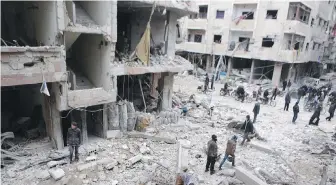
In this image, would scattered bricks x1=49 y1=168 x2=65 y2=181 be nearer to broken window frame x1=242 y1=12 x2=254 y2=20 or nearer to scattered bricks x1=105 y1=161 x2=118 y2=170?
scattered bricks x1=105 y1=161 x2=118 y2=170

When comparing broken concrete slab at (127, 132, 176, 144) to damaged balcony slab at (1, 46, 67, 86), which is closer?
damaged balcony slab at (1, 46, 67, 86)

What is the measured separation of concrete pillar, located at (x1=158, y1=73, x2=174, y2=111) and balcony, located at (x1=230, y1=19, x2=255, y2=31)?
15765mm

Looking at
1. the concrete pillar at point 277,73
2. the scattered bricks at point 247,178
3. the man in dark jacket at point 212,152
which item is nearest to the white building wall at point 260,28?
the concrete pillar at point 277,73

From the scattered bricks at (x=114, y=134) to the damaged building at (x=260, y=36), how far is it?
1395cm

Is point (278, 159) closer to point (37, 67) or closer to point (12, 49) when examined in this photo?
point (37, 67)

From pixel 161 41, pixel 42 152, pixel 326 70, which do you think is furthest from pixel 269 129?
pixel 326 70

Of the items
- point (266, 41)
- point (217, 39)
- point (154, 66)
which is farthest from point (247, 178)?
point (217, 39)

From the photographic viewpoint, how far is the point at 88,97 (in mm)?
10547

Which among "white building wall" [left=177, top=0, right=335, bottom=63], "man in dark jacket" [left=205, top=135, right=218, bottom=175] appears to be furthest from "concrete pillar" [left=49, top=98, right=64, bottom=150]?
"white building wall" [left=177, top=0, right=335, bottom=63]

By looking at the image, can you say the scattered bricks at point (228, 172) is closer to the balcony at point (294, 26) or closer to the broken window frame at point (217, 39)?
the balcony at point (294, 26)

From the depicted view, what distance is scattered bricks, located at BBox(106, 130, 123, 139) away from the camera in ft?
39.1

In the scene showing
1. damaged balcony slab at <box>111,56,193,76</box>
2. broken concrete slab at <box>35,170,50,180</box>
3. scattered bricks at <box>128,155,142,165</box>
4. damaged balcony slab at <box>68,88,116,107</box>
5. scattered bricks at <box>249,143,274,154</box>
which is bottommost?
broken concrete slab at <box>35,170,50,180</box>

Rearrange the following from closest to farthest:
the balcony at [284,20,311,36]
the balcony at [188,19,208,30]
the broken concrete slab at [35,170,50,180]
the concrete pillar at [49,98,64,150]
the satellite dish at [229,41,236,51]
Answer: the broken concrete slab at [35,170,50,180], the concrete pillar at [49,98,64,150], the balcony at [284,20,311,36], the satellite dish at [229,41,236,51], the balcony at [188,19,208,30]

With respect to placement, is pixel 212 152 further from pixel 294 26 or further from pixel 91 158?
pixel 294 26
